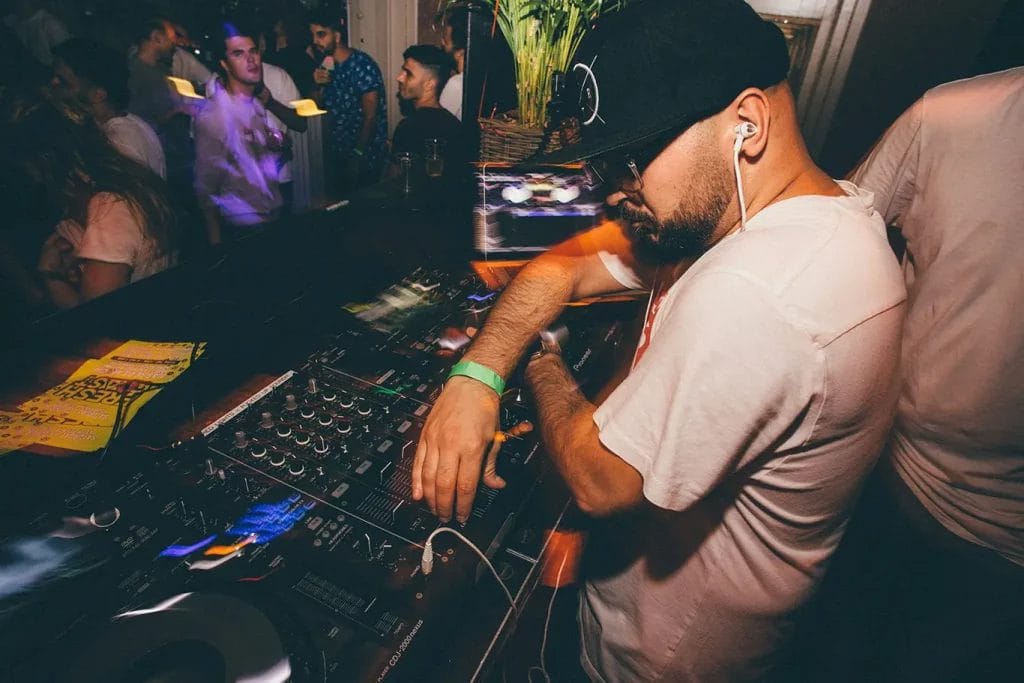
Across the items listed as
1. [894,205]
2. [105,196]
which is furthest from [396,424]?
[105,196]

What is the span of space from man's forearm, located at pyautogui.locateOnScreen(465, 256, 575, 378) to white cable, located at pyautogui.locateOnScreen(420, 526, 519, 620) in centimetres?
42

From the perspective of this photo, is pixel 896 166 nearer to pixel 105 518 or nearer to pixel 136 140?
pixel 105 518

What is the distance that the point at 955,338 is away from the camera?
58.3 inches

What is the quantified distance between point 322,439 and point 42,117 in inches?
105

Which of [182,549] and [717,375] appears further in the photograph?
[182,549]

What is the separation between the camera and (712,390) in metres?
0.82

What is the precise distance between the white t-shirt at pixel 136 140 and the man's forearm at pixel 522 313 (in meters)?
Result: 2.85

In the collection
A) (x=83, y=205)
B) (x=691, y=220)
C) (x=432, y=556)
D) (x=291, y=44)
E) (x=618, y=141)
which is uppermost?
(x=291, y=44)

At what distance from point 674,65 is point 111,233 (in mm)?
2457

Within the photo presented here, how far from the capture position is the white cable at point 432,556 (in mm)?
1064

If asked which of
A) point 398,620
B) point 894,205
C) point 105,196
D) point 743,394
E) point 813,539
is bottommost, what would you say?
point 398,620

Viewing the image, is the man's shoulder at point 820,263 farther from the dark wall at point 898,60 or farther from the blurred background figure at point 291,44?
the blurred background figure at point 291,44

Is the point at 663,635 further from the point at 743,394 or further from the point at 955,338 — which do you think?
the point at 955,338

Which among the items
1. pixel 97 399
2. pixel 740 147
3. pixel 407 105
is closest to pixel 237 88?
pixel 407 105
